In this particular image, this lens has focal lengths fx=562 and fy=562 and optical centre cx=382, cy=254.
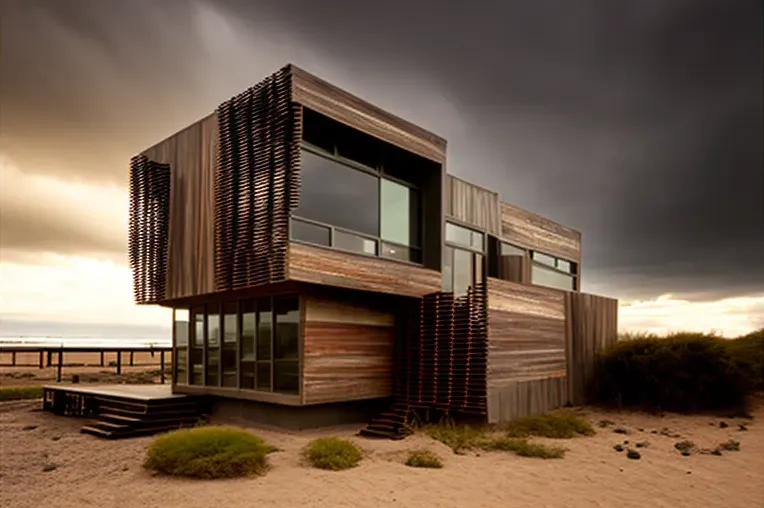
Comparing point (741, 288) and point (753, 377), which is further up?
point (741, 288)

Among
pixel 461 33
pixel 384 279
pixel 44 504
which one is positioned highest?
pixel 461 33

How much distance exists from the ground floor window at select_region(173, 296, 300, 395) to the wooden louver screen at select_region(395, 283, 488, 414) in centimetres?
265

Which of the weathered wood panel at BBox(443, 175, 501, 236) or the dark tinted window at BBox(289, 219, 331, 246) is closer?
the dark tinted window at BBox(289, 219, 331, 246)

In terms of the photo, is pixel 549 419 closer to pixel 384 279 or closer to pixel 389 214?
pixel 384 279

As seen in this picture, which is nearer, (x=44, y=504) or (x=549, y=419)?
(x=44, y=504)

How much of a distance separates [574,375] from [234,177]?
10.3m

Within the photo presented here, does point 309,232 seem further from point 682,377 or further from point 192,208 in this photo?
point 682,377

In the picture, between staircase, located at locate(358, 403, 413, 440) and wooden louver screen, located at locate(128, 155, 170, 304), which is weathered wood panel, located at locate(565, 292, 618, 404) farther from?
wooden louver screen, located at locate(128, 155, 170, 304)

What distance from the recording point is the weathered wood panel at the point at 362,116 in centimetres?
1008

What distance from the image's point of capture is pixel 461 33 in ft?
22.4

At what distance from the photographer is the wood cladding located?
16938 millimetres

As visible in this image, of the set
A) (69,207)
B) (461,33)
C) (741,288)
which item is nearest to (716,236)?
(741,288)

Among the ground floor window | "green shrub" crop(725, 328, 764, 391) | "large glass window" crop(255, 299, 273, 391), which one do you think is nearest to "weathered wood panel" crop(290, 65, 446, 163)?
the ground floor window

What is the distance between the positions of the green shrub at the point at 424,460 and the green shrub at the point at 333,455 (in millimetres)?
784
